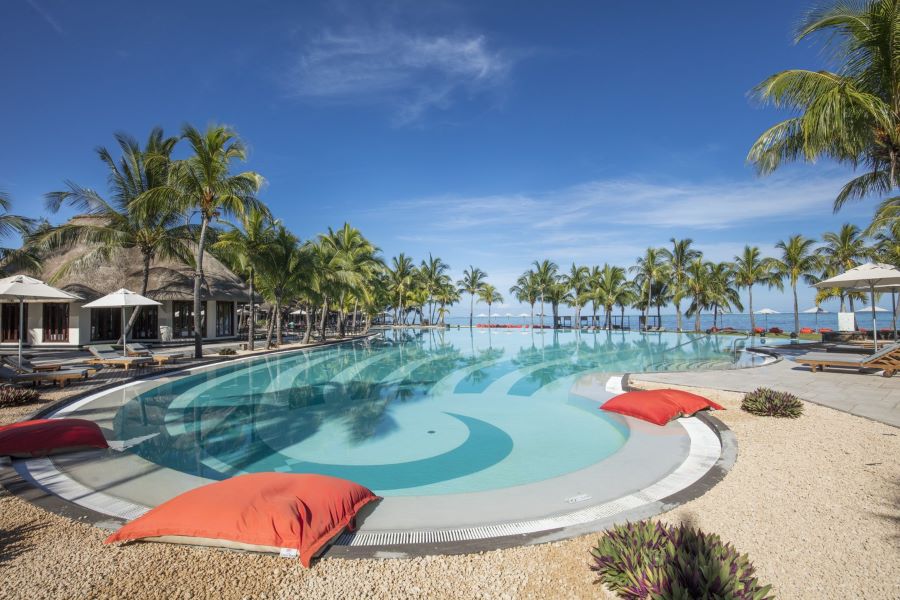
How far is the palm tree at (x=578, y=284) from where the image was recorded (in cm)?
4267

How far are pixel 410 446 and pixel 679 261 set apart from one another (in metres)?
34.8

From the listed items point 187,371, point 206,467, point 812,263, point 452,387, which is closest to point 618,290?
point 812,263

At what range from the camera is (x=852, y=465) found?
4875mm

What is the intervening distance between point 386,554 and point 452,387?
923cm

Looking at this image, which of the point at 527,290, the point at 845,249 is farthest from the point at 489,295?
the point at 845,249

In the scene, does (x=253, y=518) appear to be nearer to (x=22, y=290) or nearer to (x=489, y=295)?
(x=22, y=290)

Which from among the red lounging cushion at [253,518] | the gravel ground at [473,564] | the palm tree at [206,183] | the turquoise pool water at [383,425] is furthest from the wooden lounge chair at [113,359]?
the red lounging cushion at [253,518]

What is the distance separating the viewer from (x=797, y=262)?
2792 centimetres

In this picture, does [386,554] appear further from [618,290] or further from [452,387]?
[618,290]

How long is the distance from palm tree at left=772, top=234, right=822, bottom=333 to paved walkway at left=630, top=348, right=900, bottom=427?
18933 mm

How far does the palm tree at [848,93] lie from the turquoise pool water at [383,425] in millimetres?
6655

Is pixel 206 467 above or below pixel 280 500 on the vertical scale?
below

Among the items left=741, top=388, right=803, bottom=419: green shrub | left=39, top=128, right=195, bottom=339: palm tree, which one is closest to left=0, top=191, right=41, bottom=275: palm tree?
left=39, top=128, right=195, bottom=339: palm tree

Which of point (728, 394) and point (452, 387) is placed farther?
point (452, 387)
